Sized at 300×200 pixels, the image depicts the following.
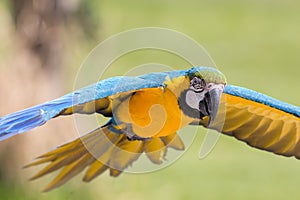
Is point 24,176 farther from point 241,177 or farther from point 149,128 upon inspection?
point 241,177

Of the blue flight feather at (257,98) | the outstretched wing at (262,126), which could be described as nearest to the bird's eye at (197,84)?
the blue flight feather at (257,98)

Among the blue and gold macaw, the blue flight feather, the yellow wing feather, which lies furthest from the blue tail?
the yellow wing feather

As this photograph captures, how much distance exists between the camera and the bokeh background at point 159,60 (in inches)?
144

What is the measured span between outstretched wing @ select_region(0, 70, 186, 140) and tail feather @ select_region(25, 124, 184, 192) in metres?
0.30

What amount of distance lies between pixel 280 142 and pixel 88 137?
1.79 ft

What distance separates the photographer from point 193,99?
2.20 meters

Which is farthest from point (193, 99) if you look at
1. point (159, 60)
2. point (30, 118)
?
point (159, 60)

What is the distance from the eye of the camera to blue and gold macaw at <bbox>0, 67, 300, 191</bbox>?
2.17 metres

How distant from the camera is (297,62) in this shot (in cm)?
771

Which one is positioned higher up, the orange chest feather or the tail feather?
the orange chest feather

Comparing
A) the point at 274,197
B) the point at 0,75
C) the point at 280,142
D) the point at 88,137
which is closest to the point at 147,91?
the point at 88,137

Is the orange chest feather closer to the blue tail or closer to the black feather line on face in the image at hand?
the black feather line on face

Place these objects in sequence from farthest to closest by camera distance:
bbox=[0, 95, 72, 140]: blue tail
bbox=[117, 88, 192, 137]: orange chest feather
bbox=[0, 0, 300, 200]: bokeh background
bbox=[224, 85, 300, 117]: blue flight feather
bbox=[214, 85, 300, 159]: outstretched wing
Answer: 1. bbox=[0, 0, 300, 200]: bokeh background
2. bbox=[214, 85, 300, 159]: outstretched wing
3. bbox=[224, 85, 300, 117]: blue flight feather
4. bbox=[117, 88, 192, 137]: orange chest feather
5. bbox=[0, 95, 72, 140]: blue tail

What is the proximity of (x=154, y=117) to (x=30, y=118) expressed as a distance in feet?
1.00
